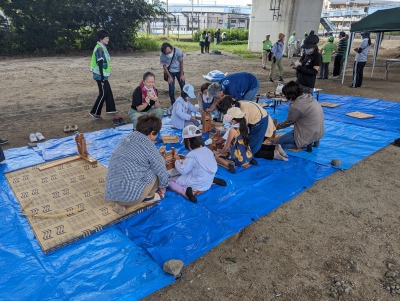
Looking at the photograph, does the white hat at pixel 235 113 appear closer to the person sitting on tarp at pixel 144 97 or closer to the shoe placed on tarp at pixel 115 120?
the person sitting on tarp at pixel 144 97

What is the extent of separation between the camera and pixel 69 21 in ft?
60.7

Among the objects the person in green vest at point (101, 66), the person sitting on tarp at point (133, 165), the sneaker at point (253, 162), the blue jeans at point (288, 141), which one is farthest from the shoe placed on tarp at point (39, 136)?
the blue jeans at point (288, 141)

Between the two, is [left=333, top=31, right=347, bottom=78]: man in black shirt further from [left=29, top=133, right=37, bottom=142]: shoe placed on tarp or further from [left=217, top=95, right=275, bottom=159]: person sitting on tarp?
[left=29, top=133, right=37, bottom=142]: shoe placed on tarp

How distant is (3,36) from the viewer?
1716 centimetres

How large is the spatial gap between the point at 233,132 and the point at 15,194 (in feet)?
8.95

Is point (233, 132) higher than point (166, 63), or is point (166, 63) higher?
point (166, 63)

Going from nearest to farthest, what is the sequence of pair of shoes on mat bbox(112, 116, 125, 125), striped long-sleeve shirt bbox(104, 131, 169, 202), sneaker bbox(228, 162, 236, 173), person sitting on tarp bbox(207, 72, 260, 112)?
striped long-sleeve shirt bbox(104, 131, 169, 202) → sneaker bbox(228, 162, 236, 173) → person sitting on tarp bbox(207, 72, 260, 112) → pair of shoes on mat bbox(112, 116, 125, 125)

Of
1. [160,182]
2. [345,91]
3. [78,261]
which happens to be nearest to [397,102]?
[345,91]

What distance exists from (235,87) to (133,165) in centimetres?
319

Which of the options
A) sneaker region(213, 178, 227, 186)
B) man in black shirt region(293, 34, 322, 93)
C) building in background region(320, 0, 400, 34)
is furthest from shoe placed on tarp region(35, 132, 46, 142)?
building in background region(320, 0, 400, 34)

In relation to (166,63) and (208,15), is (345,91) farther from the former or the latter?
(208,15)

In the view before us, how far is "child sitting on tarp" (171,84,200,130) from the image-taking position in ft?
16.8

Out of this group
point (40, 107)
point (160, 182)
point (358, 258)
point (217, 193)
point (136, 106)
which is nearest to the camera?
point (358, 258)

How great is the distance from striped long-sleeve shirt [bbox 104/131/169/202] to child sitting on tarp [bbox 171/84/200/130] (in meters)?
2.42
